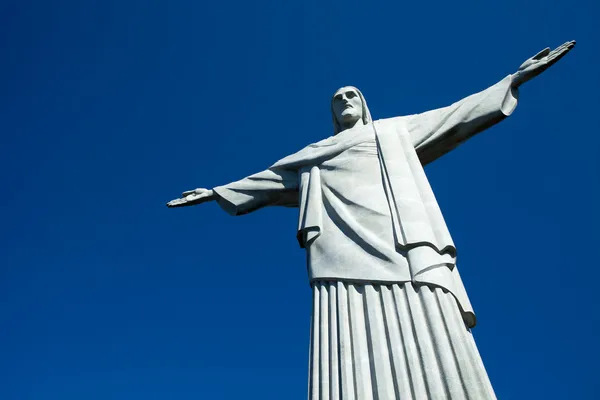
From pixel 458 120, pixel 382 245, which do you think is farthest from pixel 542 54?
pixel 382 245

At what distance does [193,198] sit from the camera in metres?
10.7

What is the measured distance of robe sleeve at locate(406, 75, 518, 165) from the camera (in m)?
9.34

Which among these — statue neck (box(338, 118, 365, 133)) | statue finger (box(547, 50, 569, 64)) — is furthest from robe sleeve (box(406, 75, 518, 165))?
statue neck (box(338, 118, 365, 133))

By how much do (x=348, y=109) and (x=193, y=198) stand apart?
10.3 ft

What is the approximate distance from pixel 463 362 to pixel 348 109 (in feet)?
17.4

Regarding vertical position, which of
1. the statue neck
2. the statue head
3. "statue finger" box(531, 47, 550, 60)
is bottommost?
"statue finger" box(531, 47, 550, 60)

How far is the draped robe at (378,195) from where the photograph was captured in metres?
7.82

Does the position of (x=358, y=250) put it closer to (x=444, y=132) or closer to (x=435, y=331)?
(x=435, y=331)

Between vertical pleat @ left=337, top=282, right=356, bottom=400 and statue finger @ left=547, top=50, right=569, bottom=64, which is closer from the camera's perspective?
vertical pleat @ left=337, top=282, right=356, bottom=400

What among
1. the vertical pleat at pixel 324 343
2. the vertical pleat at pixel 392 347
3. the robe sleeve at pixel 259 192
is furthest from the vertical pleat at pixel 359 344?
the robe sleeve at pixel 259 192

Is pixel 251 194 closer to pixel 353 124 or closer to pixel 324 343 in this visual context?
pixel 353 124

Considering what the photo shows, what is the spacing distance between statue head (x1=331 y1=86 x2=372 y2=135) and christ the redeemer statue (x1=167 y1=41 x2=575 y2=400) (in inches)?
1.0

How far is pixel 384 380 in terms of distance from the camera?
6887mm

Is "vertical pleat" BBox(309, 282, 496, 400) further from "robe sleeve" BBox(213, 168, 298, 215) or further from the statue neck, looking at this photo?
the statue neck
